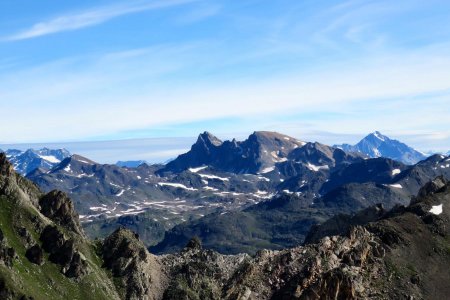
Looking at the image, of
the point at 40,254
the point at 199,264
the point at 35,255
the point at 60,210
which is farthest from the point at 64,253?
the point at 199,264

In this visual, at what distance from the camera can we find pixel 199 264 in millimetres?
169875

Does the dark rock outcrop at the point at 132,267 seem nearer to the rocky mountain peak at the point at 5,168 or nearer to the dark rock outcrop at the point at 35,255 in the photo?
the dark rock outcrop at the point at 35,255

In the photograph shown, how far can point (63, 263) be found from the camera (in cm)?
15150

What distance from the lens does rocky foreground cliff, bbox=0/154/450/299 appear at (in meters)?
141

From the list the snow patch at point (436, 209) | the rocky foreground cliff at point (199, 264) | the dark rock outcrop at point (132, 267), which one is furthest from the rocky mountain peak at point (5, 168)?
the snow patch at point (436, 209)

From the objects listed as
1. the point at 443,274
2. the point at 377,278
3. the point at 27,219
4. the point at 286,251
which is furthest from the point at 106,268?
the point at 443,274

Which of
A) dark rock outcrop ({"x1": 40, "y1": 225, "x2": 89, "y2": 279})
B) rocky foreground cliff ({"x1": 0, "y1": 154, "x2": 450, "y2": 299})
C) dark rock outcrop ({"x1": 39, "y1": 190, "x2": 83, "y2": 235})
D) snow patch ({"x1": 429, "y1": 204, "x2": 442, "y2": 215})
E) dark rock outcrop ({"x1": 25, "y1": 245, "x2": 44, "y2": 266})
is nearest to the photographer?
rocky foreground cliff ({"x1": 0, "y1": 154, "x2": 450, "y2": 299})

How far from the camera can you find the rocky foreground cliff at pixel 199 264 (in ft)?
463

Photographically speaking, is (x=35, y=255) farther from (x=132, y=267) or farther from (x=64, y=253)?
(x=132, y=267)

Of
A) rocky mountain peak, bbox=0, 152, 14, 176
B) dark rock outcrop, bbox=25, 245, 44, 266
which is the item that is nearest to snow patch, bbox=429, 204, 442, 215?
dark rock outcrop, bbox=25, 245, 44, 266

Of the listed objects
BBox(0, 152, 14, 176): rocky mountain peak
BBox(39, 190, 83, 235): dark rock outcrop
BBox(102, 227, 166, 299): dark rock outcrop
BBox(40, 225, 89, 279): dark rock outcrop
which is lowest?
BBox(102, 227, 166, 299): dark rock outcrop

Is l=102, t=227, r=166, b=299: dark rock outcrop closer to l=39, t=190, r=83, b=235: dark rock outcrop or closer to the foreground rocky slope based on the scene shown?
the foreground rocky slope

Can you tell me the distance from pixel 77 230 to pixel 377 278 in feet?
275

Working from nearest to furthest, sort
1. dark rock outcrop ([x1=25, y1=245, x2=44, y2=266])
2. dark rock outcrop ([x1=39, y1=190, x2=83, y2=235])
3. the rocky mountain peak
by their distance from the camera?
dark rock outcrop ([x1=25, y1=245, x2=44, y2=266]) → the rocky mountain peak → dark rock outcrop ([x1=39, y1=190, x2=83, y2=235])
